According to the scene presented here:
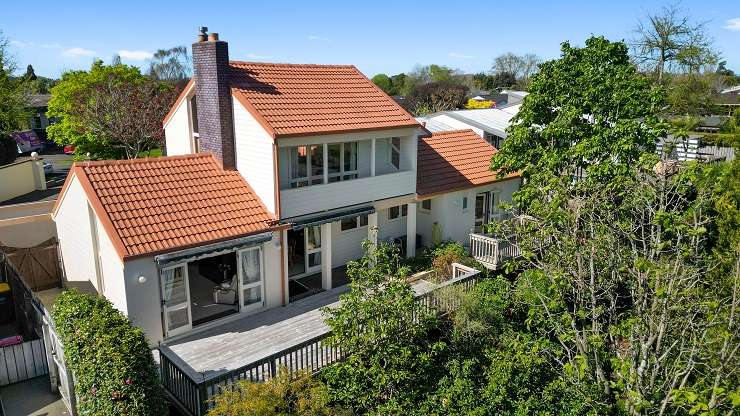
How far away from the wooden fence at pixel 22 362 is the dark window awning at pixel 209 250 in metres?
3.83

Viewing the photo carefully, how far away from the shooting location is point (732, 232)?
556 inches

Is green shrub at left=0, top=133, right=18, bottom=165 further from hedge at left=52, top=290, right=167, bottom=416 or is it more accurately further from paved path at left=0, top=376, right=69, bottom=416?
hedge at left=52, top=290, right=167, bottom=416

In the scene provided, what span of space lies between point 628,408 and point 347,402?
20.9 feet

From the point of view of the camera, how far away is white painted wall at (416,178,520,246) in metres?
23.4

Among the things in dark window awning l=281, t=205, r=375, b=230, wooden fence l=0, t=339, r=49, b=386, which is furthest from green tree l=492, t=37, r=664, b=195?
wooden fence l=0, t=339, r=49, b=386

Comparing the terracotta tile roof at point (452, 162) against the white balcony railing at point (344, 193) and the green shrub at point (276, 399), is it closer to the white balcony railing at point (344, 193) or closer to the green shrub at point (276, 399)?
the white balcony railing at point (344, 193)

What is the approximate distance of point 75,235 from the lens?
1780 centimetres

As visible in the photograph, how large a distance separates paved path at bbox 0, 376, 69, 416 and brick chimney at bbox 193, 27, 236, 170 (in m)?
8.56

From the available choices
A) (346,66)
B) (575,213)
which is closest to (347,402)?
(575,213)

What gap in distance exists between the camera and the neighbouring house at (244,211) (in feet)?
48.5

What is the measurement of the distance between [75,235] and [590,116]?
1999cm

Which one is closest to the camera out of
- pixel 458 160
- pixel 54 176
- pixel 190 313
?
pixel 190 313

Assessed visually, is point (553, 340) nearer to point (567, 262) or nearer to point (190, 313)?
point (567, 262)

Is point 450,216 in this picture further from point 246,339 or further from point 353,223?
point 246,339
